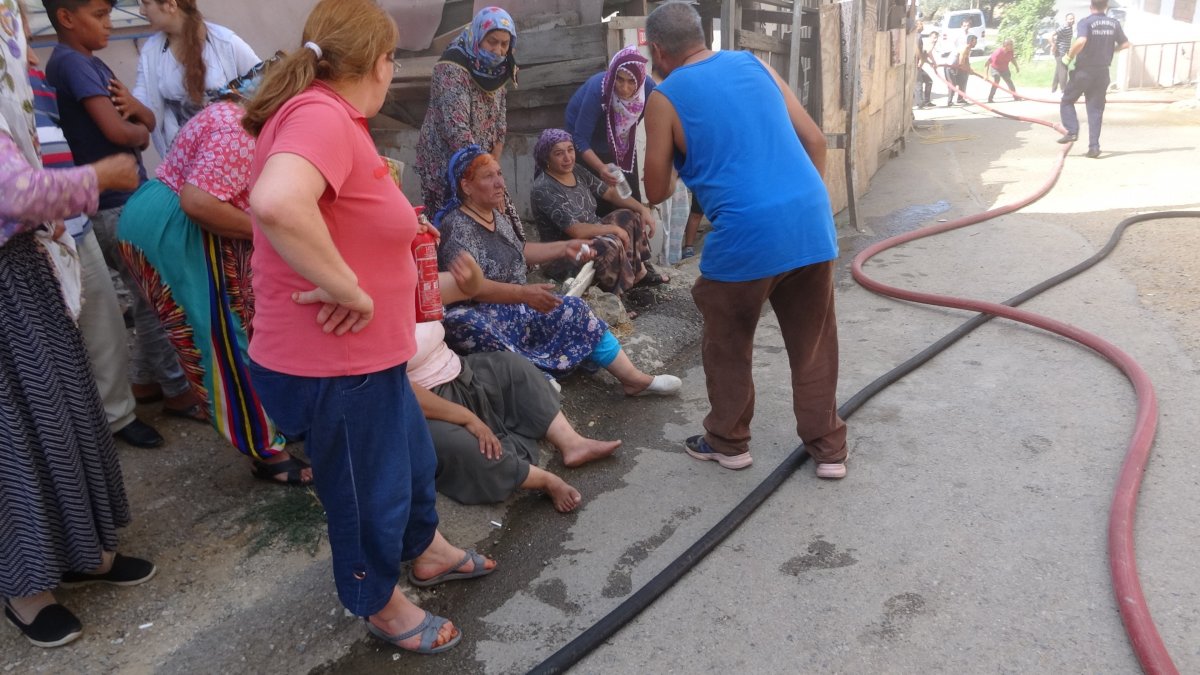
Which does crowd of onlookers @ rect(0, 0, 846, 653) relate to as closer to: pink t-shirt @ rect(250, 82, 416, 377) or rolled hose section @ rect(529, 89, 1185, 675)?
pink t-shirt @ rect(250, 82, 416, 377)

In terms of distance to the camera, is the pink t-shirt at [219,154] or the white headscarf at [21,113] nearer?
the white headscarf at [21,113]

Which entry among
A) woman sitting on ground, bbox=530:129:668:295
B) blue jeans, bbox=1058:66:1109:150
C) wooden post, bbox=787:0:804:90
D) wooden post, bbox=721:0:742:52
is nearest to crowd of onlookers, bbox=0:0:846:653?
woman sitting on ground, bbox=530:129:668:295

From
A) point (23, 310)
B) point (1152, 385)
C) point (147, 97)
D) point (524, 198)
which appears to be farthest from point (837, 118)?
point (23, 310)

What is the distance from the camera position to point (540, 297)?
3.51 metres

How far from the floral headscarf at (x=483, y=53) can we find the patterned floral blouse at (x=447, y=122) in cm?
5

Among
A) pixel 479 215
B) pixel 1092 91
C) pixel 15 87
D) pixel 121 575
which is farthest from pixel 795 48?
pixel 121 575

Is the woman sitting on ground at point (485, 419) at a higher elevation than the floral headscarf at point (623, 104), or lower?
lower

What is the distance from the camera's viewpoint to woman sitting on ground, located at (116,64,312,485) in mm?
2551

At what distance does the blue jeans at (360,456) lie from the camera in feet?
6.40

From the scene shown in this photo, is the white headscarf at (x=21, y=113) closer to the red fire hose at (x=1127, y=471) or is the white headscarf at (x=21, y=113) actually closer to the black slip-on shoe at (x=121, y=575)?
the black slip-on shoe at (x=121, y=575)

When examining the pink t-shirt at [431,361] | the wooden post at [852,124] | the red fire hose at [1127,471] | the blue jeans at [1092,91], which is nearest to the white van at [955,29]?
the blue jeans at [1092,91]

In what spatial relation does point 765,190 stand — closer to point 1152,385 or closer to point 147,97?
point 1152,385

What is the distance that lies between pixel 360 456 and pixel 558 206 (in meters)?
3.06

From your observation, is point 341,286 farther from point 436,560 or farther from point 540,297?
point 540,297
